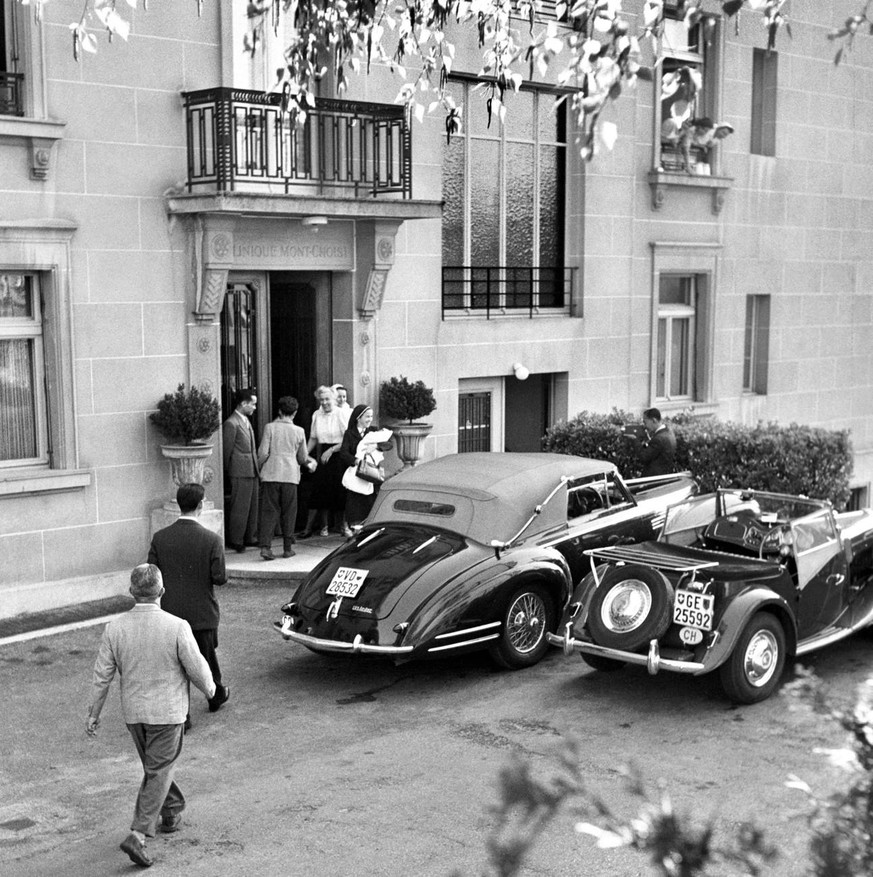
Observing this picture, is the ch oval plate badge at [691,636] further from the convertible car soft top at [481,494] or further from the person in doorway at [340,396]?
the person in doorway at [340,396]

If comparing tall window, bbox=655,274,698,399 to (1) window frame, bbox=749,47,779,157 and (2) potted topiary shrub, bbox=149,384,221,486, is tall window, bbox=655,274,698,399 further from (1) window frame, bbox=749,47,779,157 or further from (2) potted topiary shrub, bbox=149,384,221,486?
(2) potted topiary shrub, bbox=149,384,221,486

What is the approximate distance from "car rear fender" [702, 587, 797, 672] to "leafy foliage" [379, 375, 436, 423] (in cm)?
681

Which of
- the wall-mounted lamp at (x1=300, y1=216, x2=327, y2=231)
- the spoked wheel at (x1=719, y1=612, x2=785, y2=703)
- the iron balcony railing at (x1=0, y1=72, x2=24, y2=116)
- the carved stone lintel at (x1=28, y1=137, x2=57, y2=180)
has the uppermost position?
the iron balcony railing at (x1=0, y1=72, x2=24, y2=116)

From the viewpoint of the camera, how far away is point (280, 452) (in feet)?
47.2

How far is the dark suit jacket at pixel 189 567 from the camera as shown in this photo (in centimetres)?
954

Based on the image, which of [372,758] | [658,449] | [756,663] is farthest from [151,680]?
[658,449]

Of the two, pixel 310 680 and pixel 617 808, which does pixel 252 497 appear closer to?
pixel 310 680

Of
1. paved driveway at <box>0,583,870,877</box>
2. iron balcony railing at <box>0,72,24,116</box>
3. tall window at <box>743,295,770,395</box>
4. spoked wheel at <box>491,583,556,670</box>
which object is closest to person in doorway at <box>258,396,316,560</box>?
paved driveway at <box>0,583,870,877</box>

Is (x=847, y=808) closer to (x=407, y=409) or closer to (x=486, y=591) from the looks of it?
(x=486, y=591)

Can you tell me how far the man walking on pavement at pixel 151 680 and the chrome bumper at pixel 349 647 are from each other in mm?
2547

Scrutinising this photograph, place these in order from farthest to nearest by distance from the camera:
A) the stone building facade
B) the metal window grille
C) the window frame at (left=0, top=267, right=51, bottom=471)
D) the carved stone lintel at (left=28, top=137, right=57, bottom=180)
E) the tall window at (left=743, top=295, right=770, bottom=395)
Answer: the tall window at (left=743, top=295, right=770, bottom=395)
the metal window grille
the stone building facade
the window frame at (left=0, top=267, right=51, bottom=471)
the carved stone lintel at (left=28, top=137, right=57, bottom=180)

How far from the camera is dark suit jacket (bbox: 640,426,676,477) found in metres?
15.9

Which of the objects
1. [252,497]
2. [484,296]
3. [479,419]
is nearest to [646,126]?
[484,296]

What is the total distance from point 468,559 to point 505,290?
8140 millimetres
